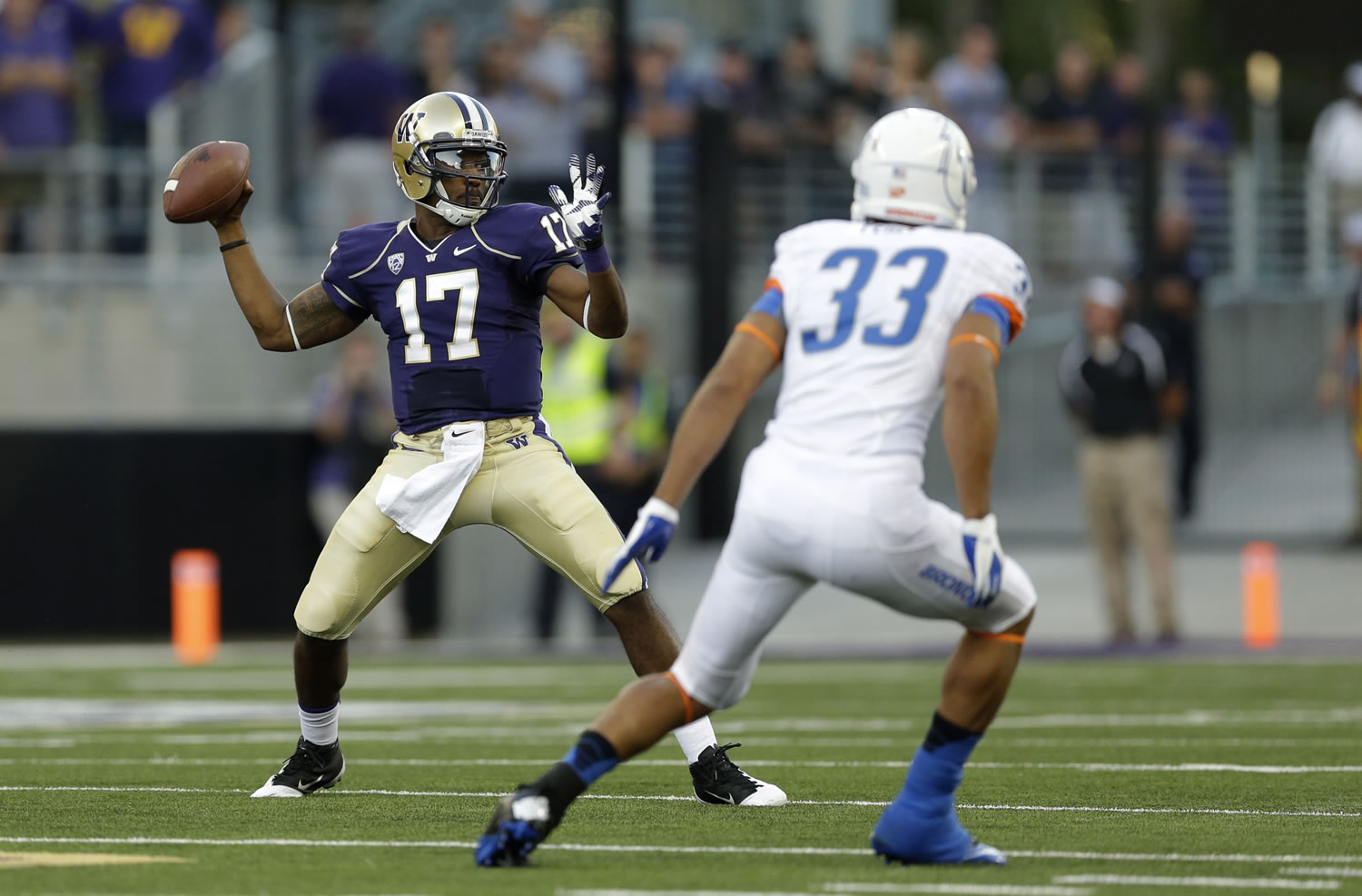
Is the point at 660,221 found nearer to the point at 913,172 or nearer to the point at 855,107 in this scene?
the point at 855,107

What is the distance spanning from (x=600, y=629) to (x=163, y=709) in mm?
4948

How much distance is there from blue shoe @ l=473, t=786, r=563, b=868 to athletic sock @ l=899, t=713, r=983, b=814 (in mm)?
774

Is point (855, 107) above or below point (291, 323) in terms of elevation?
above

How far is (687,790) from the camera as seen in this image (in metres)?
6.87

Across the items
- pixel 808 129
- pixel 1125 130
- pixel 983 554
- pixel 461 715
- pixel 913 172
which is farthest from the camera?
pixel 808 129

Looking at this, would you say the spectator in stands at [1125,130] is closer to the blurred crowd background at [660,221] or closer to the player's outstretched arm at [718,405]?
the blurred crowd background at [660,221]

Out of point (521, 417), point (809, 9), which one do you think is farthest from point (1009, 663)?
point (809, 9)

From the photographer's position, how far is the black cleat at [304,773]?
669cm

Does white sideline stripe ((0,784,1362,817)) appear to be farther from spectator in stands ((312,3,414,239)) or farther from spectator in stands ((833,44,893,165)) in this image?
spectator in stands ((833,44,893,165))

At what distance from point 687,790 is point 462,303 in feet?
5.06

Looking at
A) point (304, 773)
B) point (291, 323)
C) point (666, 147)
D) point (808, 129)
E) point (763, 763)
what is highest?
point (808, 129)

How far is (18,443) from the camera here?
15.3 m

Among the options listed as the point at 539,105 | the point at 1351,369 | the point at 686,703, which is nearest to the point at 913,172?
the point at 686,703

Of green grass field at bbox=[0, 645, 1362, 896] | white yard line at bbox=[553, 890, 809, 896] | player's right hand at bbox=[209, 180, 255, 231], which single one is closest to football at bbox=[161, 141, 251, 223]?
player's right hand at bbox=[209, 180, 255, 231]
